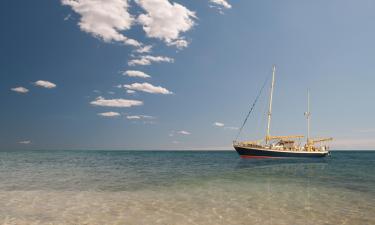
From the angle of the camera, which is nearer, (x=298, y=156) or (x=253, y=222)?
(x=253, y=222)

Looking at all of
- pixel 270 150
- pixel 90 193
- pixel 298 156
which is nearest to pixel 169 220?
pixel 90 193

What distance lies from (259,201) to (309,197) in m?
3.39

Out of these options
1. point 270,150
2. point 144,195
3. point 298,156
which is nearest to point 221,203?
point 144,195

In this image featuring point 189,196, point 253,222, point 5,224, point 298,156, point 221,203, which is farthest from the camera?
point 298,156

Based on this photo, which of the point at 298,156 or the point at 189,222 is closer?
the point at 189,222

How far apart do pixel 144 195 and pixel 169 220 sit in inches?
209

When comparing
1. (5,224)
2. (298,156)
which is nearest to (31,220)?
(5,224)

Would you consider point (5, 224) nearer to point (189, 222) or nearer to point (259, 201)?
point (189, 222)

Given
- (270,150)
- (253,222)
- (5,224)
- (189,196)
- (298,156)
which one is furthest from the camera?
(298,156)

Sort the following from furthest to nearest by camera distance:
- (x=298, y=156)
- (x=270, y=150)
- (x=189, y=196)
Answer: (x=298, y=156) < (x=270, y=150) < (x=189, y=196)

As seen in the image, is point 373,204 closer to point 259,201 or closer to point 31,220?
point 259,201

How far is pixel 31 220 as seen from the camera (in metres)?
10.4

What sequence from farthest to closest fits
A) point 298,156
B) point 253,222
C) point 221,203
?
1. point 298,156
2. point 221,203
3. point 253,222

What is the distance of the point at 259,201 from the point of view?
14.3 metres
